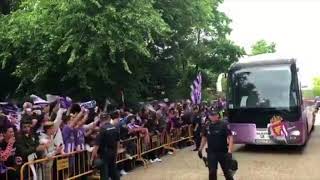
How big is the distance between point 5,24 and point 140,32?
195 inches

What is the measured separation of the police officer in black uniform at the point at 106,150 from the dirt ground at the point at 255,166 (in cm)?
248

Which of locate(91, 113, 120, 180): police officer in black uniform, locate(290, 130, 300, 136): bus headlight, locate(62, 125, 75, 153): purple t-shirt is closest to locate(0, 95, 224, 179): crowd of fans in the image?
locate(62, 125, 75, 153): purple t-shirt

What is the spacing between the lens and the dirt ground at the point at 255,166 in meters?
12.7

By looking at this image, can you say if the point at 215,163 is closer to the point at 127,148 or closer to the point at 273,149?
the point at 127,148

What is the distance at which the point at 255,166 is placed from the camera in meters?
14.4

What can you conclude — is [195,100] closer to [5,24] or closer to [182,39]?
[182,39]

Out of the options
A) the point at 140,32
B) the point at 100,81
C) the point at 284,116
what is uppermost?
the point at 140,32

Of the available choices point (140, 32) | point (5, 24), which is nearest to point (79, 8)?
point (140, 32)

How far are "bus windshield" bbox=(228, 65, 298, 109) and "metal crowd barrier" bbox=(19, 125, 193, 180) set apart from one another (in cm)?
287

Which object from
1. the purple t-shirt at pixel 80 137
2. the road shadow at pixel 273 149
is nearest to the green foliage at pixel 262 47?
the road shadow at pixel 273 149

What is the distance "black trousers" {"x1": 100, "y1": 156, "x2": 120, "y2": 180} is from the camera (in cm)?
1009

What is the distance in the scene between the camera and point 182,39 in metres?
22.7

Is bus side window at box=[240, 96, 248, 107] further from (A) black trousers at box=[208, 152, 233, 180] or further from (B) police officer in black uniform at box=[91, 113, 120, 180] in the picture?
(B) police officer in black uniform at box=[91, 113, 120, 180]

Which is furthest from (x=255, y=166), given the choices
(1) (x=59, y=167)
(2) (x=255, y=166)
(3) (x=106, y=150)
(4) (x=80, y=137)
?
(1) (x=59, y=167)
